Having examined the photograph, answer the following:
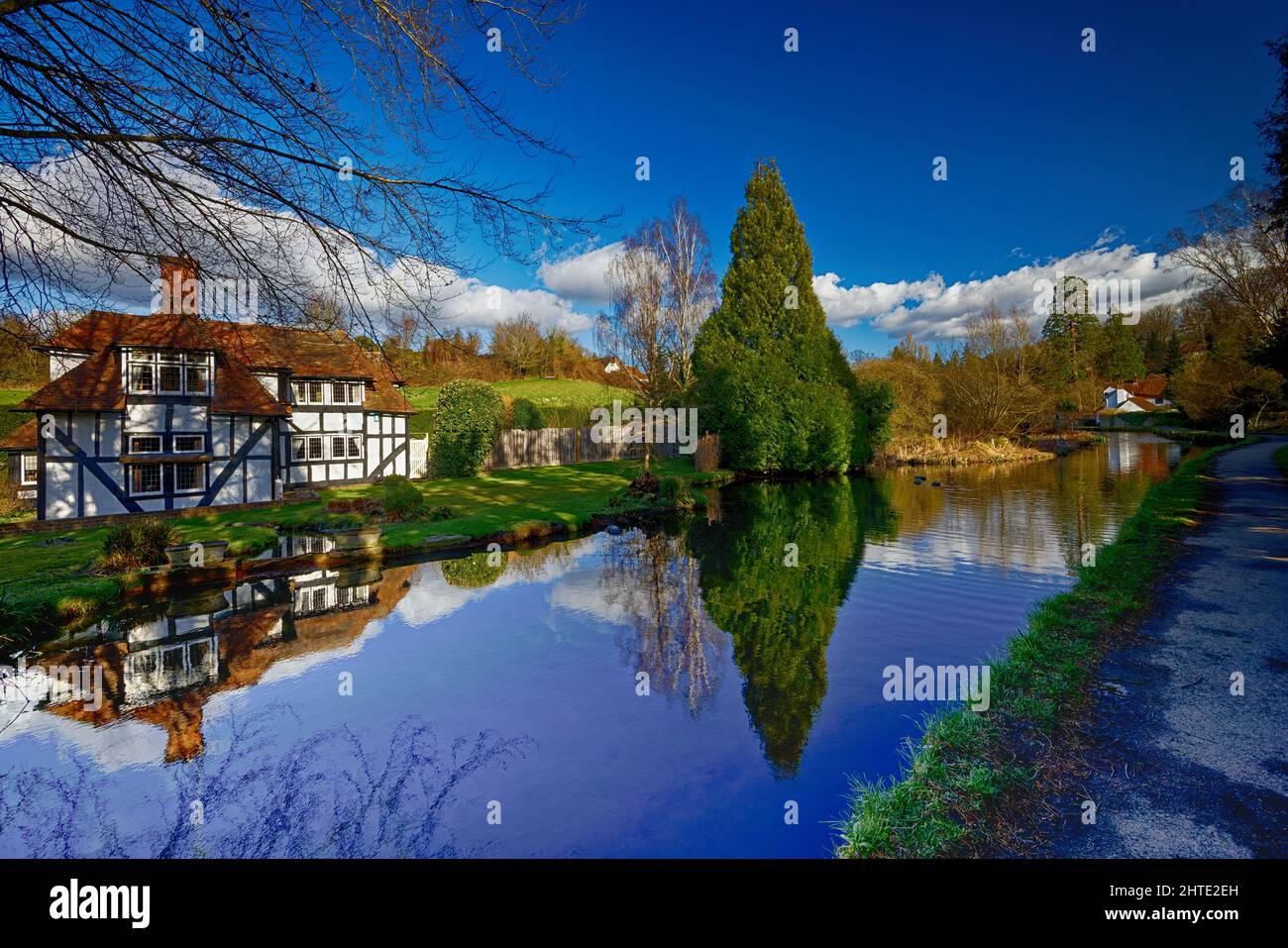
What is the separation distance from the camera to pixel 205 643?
301 inches

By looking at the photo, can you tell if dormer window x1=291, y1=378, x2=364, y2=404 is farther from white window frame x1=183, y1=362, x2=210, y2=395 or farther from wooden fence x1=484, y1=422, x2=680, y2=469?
wooden fence x1=484, y1=422, x2=680, y2=469

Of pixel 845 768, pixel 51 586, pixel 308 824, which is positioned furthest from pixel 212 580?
pixel 845 768

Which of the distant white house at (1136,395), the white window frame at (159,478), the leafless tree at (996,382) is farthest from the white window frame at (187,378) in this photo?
the distant white house at (1136,395)

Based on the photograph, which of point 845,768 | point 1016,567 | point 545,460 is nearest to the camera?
point 845,768

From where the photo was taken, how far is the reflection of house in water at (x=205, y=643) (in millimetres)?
5801

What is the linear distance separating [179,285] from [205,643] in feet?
17.7

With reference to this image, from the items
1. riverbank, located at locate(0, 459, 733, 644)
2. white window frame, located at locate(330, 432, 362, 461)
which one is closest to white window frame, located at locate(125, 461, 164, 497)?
riverbank, located at locate(0, 459, 733, 644)

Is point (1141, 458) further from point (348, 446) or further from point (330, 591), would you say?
point (348, 446)

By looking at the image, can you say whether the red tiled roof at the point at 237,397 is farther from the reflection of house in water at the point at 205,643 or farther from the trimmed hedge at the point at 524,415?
the trimmed hedge at the point at 524,415

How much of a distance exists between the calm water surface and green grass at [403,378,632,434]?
28.0 m

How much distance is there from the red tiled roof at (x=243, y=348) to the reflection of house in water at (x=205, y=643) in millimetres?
3455

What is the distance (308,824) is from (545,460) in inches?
1174
